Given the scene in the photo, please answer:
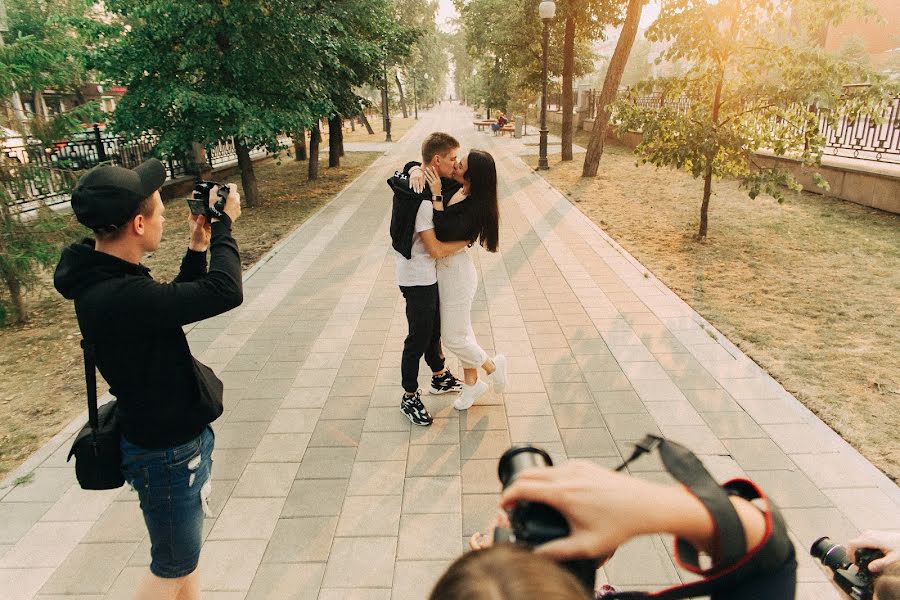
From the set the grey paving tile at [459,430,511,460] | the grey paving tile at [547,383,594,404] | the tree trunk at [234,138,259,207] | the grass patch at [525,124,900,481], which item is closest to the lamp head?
the grass patch at [525,124,900,481]

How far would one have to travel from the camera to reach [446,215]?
155 inches

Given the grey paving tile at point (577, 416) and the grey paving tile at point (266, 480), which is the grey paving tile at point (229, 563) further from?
the grey paving tile at point (577, 416)

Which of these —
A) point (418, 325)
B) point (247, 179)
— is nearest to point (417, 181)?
point (418, 325)

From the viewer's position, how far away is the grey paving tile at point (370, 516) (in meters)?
3.42

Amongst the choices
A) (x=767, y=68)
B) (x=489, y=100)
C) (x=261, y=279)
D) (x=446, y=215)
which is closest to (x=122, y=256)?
(x=446, y=215)

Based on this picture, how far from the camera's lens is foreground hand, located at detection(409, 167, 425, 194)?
385 centimetres

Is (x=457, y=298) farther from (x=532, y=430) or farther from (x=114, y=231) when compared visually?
(x=114, y=231)

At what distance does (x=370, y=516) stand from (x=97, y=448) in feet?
5.59

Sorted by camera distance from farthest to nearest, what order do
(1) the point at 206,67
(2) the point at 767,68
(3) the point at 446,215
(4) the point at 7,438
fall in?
(1) the point at 206,67 < (2) the point at 767,68 < (4) the point at 7,438 < (3) the point at 446,215

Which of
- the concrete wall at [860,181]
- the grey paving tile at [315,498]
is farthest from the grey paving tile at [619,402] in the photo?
the concrete wall at [860,181]

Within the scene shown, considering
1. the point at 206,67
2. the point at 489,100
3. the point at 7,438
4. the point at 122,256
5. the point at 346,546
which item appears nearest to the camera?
the point at 122,256

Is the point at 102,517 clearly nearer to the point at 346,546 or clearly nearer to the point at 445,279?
the point at 346,546

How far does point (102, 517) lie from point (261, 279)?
4.91m

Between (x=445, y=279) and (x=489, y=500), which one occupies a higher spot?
(x=445, y=279)
